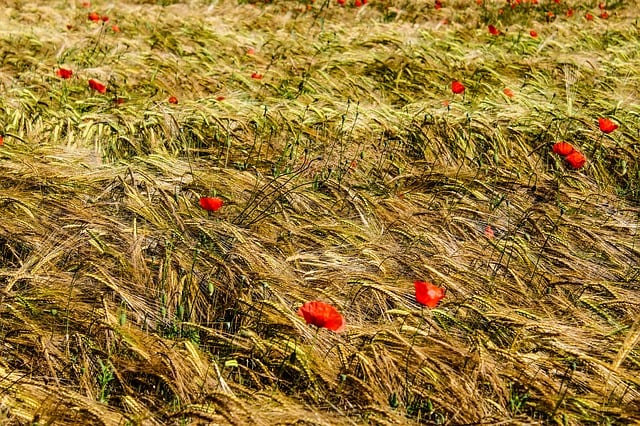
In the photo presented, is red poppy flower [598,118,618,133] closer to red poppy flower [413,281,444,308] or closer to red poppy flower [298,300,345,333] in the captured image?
red poppy flower [413,281,444,308]

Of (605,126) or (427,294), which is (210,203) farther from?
(605,126)

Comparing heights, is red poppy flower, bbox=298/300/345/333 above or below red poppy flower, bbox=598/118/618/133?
below

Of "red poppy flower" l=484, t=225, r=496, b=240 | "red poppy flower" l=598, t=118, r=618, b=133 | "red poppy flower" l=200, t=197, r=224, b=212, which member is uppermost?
"red poppy flower" l=598, t=118, r=618, b=133

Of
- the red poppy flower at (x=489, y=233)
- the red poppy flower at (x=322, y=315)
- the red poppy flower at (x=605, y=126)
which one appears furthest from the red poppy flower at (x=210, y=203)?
the red poppy flower at (x=605, y=126)

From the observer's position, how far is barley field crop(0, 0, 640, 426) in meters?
1.90

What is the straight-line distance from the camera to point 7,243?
245 cm

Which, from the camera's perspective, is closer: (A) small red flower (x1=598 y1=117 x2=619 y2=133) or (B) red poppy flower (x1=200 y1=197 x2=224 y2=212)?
(B) red poppy flower (x1=200 y1=197 x2=224 y2=212)

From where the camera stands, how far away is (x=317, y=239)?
2.66 metres

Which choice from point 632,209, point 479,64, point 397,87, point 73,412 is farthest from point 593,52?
point 73,412

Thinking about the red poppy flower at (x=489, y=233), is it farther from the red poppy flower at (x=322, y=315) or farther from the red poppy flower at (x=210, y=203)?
the red poppy flower at (x=322, y=315)

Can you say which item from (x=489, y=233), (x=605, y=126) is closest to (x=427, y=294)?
(x=489, y=233)

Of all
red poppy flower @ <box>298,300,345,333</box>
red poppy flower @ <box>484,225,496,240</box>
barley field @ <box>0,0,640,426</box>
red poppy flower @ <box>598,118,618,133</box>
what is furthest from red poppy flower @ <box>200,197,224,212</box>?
red poppy flower @ <box>598,118,618,133</box>

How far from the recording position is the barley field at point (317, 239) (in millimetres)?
1901

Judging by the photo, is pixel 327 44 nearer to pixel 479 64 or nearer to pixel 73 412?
pixel 479 64
